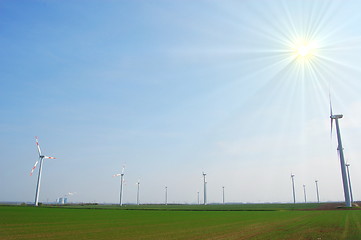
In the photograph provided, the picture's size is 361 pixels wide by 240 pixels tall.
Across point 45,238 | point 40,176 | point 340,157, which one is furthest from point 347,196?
point 40,176

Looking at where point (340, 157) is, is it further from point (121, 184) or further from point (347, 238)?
point (121, 184)

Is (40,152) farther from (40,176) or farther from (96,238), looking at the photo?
(96,238)

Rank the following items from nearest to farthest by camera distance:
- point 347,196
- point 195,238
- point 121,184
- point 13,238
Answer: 1. point 13,238
2. point 195,238
3. point 347,196
4. point 121,184

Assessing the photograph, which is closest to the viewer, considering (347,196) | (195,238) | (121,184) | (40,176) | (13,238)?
(13,238)

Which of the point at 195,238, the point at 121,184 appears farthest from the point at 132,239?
the point at 121,184

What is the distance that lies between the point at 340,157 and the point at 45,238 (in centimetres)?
9721

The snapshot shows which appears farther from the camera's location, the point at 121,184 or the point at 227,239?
the point at 121,184

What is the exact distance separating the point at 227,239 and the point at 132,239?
309 inches

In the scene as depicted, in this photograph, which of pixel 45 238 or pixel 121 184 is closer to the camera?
pixel 45 238

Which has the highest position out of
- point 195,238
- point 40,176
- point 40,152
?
point 40,152

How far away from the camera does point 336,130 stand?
10188 centimetres

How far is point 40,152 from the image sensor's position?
128m

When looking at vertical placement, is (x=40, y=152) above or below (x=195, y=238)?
above

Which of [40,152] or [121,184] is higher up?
[40,152]
